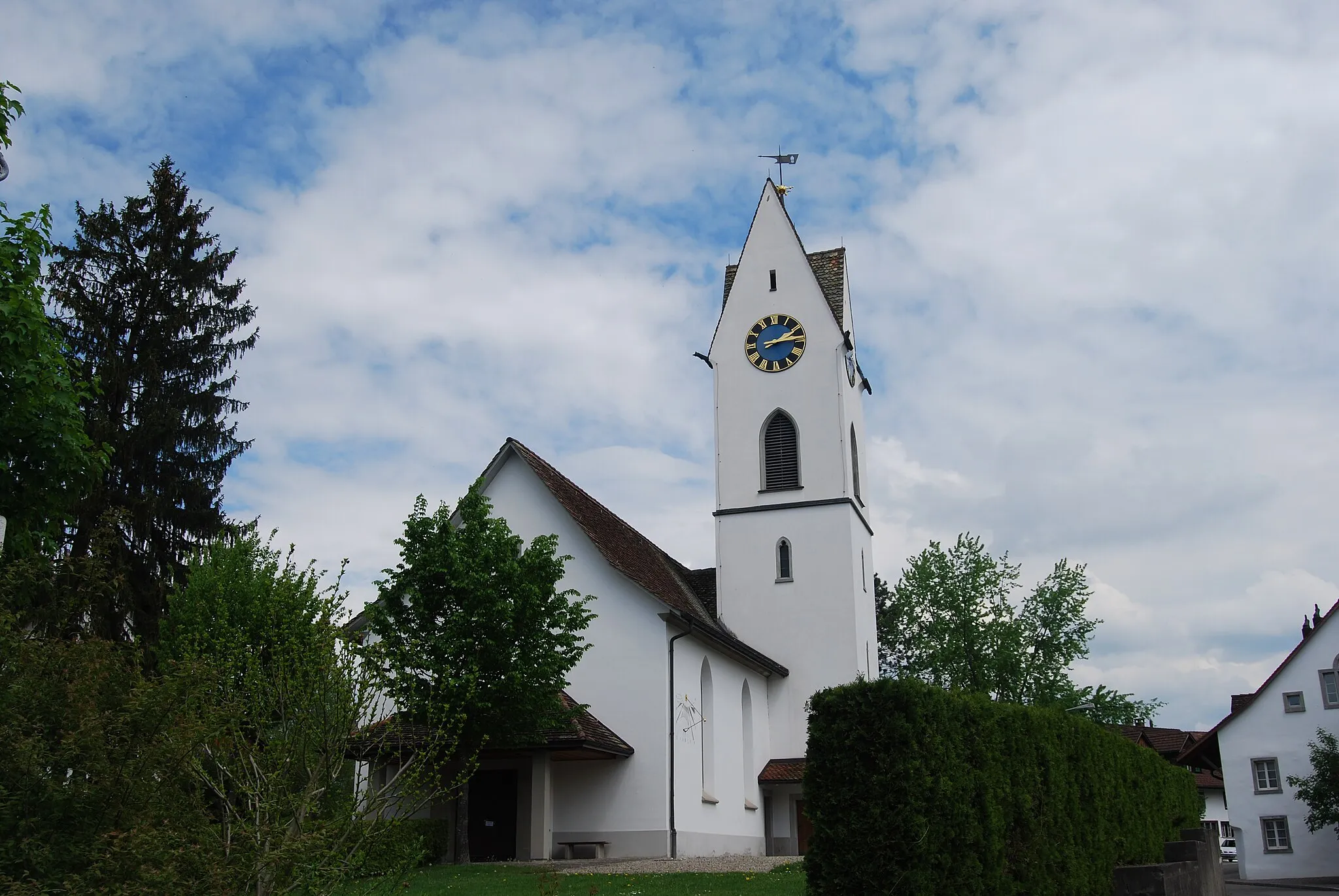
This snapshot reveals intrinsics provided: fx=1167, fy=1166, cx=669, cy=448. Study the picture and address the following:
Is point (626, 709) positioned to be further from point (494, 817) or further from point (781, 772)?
point (781, 772)

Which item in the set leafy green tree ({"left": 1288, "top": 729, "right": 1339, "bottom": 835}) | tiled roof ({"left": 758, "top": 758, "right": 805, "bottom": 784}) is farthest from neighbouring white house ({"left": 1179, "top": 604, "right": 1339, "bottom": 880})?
tiled roof ({"left": 758, "top": 758, "right": 805, "bottom": 784})

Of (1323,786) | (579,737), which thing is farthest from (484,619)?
(1323,786)

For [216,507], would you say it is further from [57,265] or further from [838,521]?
[838,521]

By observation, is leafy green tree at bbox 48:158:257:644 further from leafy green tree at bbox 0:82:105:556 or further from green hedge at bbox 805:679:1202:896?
green hedge at bbox 805:679:1202:896

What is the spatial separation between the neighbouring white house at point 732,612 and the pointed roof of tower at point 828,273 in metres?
0.07

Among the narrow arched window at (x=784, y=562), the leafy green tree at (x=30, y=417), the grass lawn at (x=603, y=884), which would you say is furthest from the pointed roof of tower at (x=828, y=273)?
the leafy green tree at (x=30, y=417)

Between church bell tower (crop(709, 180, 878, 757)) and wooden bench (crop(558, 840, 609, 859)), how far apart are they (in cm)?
896

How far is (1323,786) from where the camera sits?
37.7 meters

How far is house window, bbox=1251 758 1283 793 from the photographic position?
1603 inches

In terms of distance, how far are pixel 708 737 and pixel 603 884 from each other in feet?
36.0

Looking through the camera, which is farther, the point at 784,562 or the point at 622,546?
the point at 784,562

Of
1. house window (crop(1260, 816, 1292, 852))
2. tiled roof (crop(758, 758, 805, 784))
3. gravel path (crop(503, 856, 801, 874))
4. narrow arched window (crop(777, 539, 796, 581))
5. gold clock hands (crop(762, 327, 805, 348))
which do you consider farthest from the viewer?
house window (crop(1260, 816, 1292, 852))

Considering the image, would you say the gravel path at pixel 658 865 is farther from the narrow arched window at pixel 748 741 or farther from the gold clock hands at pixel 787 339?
the gold clock hands at pixel 787 339

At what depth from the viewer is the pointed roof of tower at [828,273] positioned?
36.4 metres
